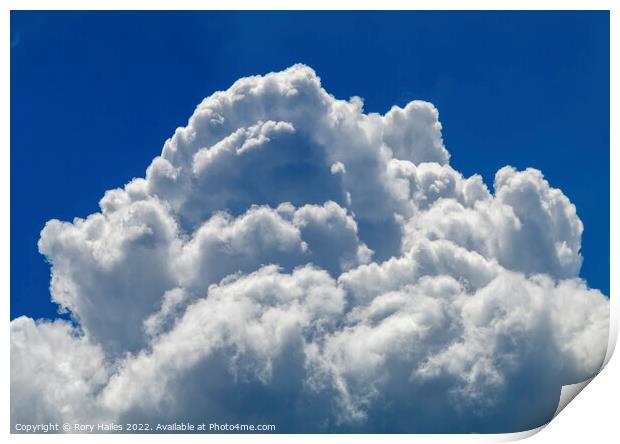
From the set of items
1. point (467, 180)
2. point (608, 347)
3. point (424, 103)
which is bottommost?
point (608, 347)

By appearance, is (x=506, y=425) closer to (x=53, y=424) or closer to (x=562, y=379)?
(x=562, y=379)

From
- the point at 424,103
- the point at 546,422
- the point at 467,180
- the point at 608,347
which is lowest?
the point at 546,422

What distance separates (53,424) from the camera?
3038 cm

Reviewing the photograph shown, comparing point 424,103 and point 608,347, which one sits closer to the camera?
point 608,347
